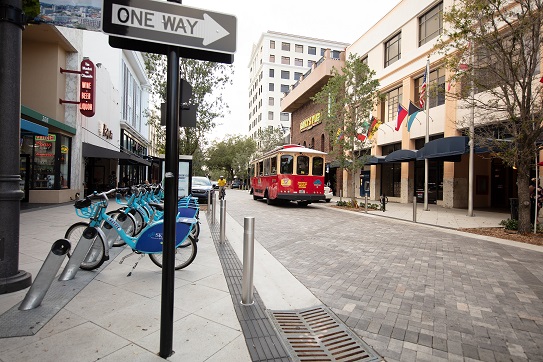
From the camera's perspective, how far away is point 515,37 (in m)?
9.60

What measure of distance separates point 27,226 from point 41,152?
8.37m

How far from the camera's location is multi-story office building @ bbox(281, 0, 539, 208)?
1838 cm

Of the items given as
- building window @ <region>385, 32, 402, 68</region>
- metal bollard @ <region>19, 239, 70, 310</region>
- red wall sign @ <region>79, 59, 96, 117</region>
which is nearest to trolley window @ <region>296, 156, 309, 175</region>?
red wall sign @ <region>79, 59, 96, 117</region>

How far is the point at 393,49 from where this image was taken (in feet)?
80.5

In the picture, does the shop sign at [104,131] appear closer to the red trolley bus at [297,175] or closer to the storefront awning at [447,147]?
the red trolley bus at [297,175]

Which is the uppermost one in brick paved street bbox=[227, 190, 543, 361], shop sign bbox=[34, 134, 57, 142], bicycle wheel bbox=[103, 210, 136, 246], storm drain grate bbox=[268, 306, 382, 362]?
shop sign bbox=[34, 134, 57, 142]

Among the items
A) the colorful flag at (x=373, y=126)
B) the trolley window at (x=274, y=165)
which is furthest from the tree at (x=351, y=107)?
the trolley window at (x=274, y=165)

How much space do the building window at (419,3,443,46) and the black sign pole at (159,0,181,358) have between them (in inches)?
850

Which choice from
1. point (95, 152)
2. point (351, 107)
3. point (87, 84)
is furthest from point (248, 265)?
point (95, 152)

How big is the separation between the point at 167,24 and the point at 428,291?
4524 mm

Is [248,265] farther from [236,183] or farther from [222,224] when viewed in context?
[236,183]

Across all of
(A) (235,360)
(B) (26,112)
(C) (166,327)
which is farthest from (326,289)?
(B) (26,112)

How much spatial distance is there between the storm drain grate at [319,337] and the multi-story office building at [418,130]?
13.9 meters

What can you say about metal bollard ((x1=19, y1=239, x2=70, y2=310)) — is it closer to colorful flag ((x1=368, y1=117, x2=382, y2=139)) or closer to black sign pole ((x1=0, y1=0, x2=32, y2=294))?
black sign pole ((x1=0, y1=0, x2=32, y2=294))
